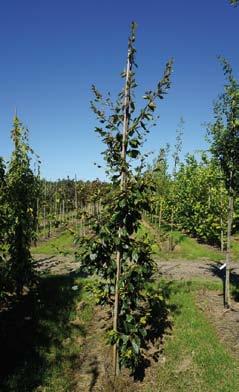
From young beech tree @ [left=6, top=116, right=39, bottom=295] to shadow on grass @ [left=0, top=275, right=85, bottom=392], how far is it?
3.54ft

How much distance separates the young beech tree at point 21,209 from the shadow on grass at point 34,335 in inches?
42.4

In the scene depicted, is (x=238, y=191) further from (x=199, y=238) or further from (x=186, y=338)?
(x=199, y=238)

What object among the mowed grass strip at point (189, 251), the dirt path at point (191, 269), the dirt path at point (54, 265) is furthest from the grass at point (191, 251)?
the dirt path at point (54, 265)

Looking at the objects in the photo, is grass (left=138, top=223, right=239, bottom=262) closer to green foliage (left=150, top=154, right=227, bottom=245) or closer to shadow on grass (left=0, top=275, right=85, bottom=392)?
green foliage (left=150, top=154, right=227, bottom=245)

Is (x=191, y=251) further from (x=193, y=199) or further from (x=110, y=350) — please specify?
(x=110, y=350)

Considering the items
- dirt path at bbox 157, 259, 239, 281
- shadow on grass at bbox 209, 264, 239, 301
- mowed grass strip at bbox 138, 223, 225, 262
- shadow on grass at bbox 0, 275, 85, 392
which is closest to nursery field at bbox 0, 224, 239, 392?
shadow on grass at bbox 0, 275, 85, 392

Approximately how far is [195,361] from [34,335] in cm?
491

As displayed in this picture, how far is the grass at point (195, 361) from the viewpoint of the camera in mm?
8696

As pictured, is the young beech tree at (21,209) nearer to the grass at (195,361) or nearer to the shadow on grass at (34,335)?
the shadow on grass at (34,335)

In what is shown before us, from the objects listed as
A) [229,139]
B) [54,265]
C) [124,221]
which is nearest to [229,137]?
[229,139]

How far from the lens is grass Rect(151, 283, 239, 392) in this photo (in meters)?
8.70

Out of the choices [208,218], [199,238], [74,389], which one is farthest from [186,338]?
[199,238]

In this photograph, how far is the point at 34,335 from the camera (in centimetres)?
1146

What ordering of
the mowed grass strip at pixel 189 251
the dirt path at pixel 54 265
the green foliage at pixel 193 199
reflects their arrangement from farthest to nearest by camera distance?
1. the green foliage at pixel 193 199
2. the mowed grass strip at pixel 189 251
3. the dirt path at pixel 54 265
